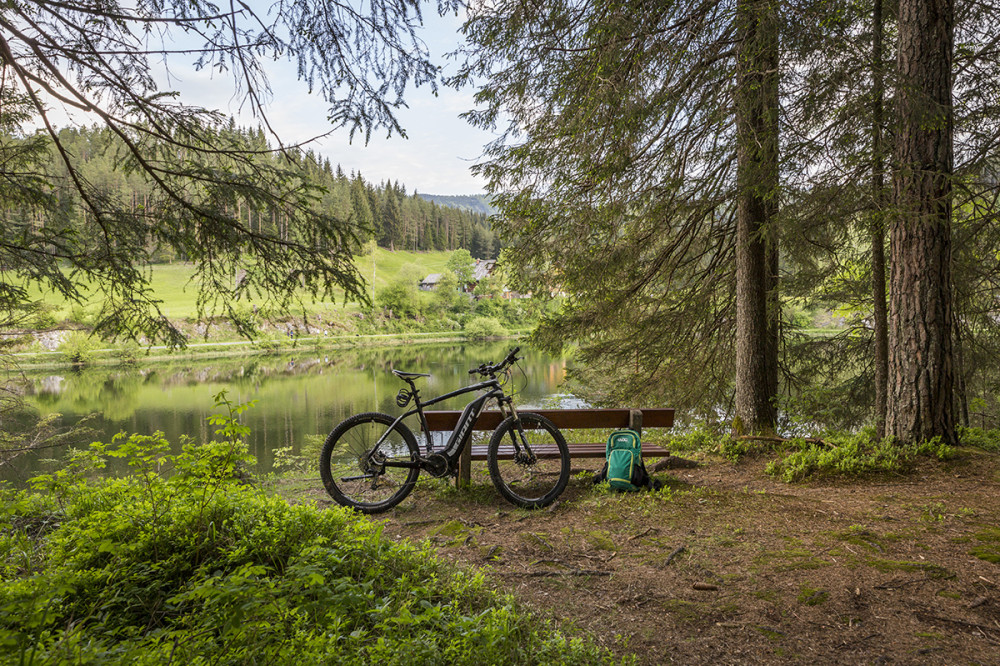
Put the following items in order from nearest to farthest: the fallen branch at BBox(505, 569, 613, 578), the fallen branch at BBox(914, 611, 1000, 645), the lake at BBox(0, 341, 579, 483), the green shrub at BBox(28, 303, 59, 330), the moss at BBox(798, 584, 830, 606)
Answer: the fallen branch at BBox(914, 611, 1000, 645) < the moss at BBox(798, 584, 830, 606) < the fallen branch at BBox(505, 569, 613, 578) < the green shrub at BBox(28, 303, 59, 330) < the lake at BBox(0, 341, 579, 483)

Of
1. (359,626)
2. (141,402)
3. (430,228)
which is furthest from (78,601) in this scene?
(430,228)

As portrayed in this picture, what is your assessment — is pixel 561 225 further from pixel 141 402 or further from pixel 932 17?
pixel 141 402

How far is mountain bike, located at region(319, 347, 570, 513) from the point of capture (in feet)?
14.3

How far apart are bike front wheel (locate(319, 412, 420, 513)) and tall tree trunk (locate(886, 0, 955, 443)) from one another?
4.29m

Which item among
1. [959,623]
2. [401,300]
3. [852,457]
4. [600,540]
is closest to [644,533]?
[600,540]

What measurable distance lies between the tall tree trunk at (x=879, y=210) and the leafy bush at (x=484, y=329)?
35.7 meters

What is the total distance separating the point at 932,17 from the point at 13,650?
260 inches

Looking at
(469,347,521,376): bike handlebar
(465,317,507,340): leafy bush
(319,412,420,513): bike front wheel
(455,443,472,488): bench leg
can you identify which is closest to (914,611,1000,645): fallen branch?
(469,347,521,376): bike handlebar

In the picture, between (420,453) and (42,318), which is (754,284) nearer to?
(420,453)

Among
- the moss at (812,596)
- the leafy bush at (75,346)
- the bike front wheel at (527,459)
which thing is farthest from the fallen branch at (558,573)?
the leafy bush at (75,346)

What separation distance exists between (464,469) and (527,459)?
24.4 inches

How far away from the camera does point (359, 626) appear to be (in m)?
2.20

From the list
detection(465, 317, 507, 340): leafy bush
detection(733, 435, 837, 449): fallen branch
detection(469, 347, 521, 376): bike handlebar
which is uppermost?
detection(465, 317, 507, 340): leafy bush

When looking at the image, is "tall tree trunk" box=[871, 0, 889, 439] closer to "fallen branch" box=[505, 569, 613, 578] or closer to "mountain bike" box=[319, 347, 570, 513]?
"mountain bike" box=[319, 347, 570, 513]
